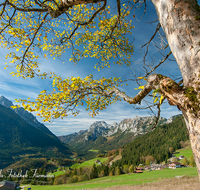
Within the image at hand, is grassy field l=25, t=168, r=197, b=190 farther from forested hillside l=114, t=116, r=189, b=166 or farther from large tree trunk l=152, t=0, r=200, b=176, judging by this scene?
forested hillside l=114, t=116, r=189, b=166

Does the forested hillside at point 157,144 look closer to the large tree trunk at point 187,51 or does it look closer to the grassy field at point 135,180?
the grassy field at point 135,180

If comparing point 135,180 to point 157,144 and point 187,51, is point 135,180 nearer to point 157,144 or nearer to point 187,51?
point 187,51

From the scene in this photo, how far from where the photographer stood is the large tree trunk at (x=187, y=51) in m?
1.58

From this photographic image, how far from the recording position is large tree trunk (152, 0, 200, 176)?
5.19 ft

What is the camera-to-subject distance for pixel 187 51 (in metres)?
1.80

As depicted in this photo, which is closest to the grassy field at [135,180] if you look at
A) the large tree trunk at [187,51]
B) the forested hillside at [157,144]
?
the large tree trunk at [187,51]

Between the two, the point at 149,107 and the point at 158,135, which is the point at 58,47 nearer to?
the point at 149,107

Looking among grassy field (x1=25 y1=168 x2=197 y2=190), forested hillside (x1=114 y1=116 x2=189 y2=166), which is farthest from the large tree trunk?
forested hillside (x1=114 y1=116 x2=189 y2=166)

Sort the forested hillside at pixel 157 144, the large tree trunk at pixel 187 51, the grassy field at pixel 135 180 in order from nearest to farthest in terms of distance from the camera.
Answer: the large tree trunk at pixel 187 51 → the grassy field at pixel 135 180 → the forested hillside at pixel 157 144

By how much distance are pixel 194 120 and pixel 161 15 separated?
7.19 feet

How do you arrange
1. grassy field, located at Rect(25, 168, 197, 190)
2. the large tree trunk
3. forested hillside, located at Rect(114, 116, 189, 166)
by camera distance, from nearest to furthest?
the large tree trunk → grassy field, located at Rect(25, 168, 197, 190) → forested hillside, located at Rect(114, 116, 189, 166)

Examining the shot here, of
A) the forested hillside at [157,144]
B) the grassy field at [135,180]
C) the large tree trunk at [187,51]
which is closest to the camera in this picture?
the large tree trunk at [187,51]

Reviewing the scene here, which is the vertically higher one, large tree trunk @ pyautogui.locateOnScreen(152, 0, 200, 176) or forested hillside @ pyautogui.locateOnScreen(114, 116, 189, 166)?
large tree trunk @ pyautogui.locateOnScreen(152, 0, 200, 176)

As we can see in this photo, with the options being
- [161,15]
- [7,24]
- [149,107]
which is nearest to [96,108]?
[149,107]
